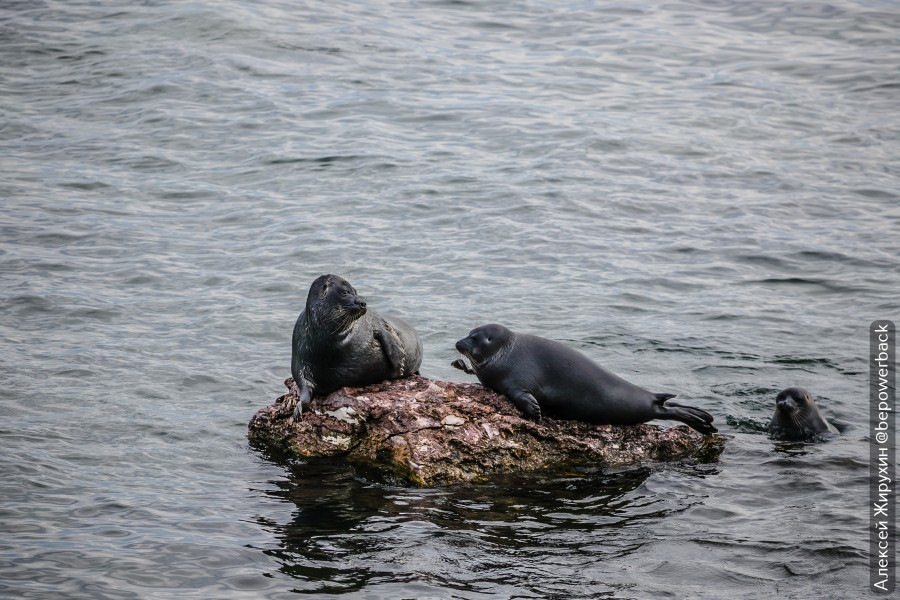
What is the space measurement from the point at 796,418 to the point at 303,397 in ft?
13.8

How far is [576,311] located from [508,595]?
22.2ft

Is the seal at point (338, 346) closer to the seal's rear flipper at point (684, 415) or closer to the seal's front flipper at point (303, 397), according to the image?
the seal's front flipper at point (303, 397)

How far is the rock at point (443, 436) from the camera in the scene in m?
7.85

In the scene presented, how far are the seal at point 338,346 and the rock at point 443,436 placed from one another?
110mm

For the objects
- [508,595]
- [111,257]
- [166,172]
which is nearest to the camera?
[508,595]

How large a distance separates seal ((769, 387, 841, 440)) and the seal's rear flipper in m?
1.08

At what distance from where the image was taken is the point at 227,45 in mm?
23656

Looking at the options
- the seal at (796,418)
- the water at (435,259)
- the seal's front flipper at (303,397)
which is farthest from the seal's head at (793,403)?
the seal's front flipper at (303,397)

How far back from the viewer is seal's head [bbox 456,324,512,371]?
8320mm

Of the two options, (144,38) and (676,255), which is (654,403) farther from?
(144,38)

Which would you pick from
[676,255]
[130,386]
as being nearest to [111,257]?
[130,386]

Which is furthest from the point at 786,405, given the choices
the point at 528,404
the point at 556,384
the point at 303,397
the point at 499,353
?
the point at 303,397

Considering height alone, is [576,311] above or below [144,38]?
below

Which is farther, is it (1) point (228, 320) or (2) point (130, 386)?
(1) point (228, 320)
